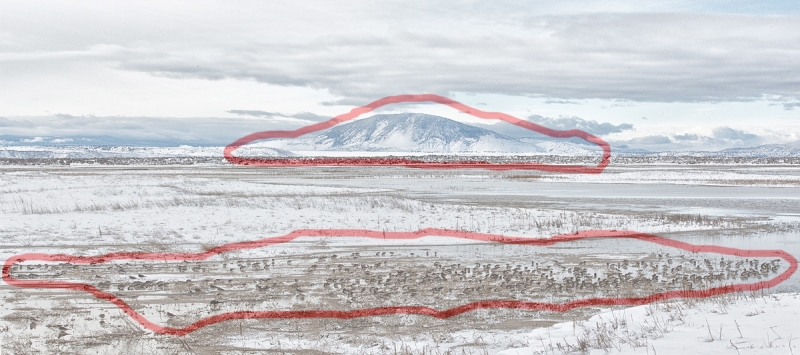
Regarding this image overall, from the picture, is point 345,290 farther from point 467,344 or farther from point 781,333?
point 781,333

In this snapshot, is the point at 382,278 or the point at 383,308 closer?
the point at 383,308

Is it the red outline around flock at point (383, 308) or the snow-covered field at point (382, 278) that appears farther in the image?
the red outline around flock at point (383, 308)

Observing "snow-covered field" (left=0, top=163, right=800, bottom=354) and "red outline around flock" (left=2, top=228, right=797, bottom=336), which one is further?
"red outline around flock" (left=2, top=228, right=797, bottom=336)
